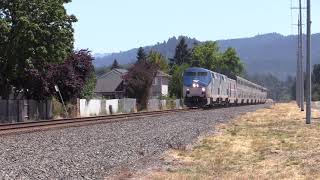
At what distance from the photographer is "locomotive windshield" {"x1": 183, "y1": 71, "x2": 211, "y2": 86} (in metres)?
56.0

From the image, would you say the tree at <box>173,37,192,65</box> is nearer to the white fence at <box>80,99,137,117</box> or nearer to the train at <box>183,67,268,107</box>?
the train at <box>183,67,268,107</box>

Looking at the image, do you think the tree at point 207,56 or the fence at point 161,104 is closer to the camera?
the fence at point 161,104

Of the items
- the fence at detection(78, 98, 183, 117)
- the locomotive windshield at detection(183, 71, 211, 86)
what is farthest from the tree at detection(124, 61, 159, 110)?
the locomotive windshield at detection(183, 71, 211, 86)

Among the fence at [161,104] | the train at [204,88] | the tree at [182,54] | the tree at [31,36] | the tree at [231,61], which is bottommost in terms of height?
the fence at [161,104]

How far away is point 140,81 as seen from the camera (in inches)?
2815

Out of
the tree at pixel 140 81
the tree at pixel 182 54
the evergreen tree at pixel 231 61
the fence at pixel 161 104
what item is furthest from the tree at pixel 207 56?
the tree at pixel 140 81

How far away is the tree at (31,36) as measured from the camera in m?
37.2

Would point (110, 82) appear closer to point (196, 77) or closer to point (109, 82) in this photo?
point (109, 82)

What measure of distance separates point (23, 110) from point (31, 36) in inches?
238

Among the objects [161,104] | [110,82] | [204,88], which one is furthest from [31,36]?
[110,82]

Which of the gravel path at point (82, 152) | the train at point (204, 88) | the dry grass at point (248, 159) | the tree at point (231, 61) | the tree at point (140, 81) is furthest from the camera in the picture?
the tree at point (231, 61)

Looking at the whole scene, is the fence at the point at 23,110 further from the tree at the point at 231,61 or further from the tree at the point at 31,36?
the tree at the point at 231,61

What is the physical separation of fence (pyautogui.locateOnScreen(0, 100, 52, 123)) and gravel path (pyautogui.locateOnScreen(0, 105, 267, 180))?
15.4 metres

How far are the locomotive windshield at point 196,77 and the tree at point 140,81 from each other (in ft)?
39.0
